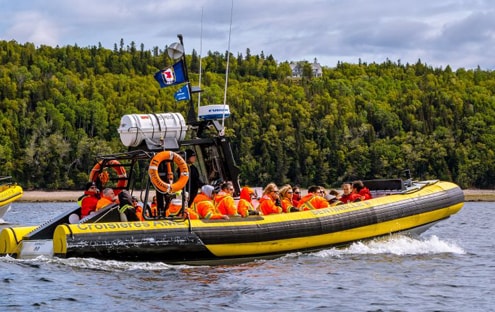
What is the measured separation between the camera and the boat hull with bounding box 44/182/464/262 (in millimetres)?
15406

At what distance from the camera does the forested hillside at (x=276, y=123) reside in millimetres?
97438

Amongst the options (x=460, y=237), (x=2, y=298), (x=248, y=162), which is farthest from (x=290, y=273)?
(x=248, y=162)

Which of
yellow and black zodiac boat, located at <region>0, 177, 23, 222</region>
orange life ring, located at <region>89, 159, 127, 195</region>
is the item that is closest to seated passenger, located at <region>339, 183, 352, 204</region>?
orange life ring, located at <region>89, 159, 127, 195</region>

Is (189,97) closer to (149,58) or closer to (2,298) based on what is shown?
(2,298)

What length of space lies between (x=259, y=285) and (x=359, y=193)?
508cm

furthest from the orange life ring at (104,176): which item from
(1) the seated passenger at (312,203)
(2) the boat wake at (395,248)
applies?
(2) the boat wake at (395,248)

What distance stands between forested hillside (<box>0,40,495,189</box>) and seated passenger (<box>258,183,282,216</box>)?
7542 centimetres

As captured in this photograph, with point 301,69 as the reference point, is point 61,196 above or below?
below

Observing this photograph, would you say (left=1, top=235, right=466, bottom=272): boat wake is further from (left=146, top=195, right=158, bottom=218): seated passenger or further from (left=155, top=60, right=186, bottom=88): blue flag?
(left=155, top=60, right=186, bottom=88): blue flag

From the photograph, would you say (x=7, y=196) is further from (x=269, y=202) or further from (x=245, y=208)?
(x=245, y=208)

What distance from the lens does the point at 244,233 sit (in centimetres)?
1647

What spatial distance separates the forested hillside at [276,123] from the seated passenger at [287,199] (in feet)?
246

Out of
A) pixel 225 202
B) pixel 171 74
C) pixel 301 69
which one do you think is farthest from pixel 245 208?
pixel 301 69

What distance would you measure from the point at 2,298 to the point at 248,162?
82.7 metres
